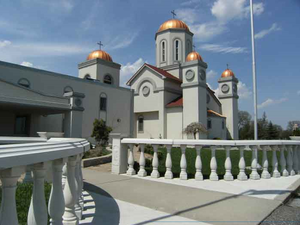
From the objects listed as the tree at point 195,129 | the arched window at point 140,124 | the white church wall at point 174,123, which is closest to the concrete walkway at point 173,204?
the tree at point 195,129

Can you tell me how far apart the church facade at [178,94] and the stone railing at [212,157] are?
17.5 m

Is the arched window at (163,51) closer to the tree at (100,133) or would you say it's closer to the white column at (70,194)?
the tree at (100,133)

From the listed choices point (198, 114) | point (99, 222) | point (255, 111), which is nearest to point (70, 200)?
point (99, 222)

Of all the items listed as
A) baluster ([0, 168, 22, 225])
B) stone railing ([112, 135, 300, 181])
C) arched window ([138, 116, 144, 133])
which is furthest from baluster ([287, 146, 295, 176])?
arched window ([138, 116, 144, 133])

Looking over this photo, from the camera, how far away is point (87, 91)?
21.9 m

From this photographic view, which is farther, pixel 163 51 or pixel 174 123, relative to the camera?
pixel 163 51

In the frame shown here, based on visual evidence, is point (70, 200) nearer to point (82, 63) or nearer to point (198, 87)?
point (198, 87)

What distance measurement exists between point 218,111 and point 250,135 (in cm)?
3131

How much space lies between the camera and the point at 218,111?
A: 108 ft

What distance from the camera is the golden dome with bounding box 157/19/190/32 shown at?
32.0 m

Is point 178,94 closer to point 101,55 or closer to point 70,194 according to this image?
point 101,55

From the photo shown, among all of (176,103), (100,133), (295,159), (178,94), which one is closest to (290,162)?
(295,159)

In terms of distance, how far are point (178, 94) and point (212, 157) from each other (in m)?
24.6

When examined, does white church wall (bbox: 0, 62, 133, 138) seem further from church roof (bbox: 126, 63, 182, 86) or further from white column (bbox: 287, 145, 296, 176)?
white column (bbox: 287, 145, 296, 176)
